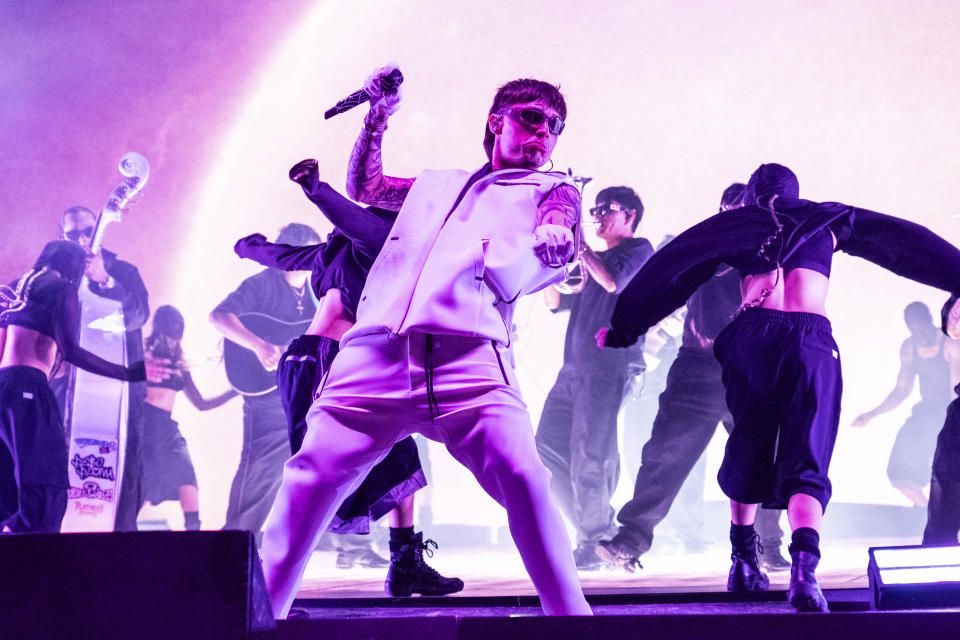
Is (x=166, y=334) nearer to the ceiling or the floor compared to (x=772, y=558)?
nearer to the ceiling

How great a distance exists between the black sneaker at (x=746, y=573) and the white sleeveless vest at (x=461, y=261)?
157 cm

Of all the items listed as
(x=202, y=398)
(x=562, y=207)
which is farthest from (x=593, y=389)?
(x=562, y=207)

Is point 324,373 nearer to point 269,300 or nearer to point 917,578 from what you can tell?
point 269,300

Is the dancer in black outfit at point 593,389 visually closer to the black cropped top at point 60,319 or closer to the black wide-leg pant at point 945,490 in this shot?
the black wide-leg pant at point 945,490

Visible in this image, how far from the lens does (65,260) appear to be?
4.45 meters

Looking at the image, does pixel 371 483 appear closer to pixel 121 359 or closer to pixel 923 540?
pixel 121 359

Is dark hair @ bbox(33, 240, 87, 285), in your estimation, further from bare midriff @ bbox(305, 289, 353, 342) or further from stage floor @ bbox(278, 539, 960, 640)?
stage floor @ bbox(278, 539, 960, 640)

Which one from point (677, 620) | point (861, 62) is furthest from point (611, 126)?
point (677, 620)

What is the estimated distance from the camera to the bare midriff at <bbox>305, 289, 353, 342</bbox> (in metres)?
3.25

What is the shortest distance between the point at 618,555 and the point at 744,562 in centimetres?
75

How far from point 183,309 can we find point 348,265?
1.45 m

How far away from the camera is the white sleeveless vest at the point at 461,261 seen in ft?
6.11

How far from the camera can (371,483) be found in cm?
296

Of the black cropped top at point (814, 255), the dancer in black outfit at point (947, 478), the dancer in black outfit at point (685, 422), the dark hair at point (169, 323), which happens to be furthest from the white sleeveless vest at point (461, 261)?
the dark hair at point (169, 323)
